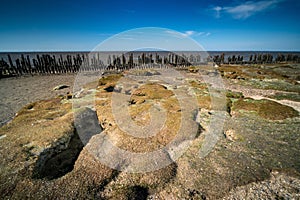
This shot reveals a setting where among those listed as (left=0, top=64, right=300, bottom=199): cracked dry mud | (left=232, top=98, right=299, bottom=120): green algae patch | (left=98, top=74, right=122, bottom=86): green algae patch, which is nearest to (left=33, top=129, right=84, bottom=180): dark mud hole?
(left=0, top=64, right=300, bottom=199): cracked dry mud

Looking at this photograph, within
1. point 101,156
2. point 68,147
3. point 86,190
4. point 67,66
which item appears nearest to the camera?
point 86,190

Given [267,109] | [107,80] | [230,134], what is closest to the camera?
[230,134]

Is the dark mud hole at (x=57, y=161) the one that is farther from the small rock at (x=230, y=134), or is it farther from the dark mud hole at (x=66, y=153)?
the small rock at (x=230, y=134)

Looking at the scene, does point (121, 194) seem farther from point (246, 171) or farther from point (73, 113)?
point (73, 113)

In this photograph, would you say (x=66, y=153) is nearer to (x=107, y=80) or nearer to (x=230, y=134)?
(x=230, y=134)

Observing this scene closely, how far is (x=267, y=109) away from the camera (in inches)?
375

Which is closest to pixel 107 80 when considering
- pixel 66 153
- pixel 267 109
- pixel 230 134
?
pixel 66 153

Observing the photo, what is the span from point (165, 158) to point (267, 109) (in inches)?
288

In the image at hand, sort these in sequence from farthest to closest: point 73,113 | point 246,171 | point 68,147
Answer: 1. point 73,113
2. point 68,147
3. point 246,171

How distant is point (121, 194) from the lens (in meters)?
4.41

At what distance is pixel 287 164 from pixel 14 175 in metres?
8.08

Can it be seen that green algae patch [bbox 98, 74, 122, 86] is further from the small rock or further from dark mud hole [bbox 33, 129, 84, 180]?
the small rock

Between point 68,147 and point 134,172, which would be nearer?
point 134,172

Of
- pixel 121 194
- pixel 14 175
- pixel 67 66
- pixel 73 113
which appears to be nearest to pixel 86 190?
pixel 121 194
